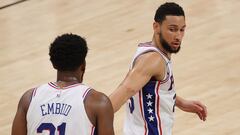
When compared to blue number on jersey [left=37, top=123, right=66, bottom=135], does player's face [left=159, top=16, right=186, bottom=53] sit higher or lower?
higher

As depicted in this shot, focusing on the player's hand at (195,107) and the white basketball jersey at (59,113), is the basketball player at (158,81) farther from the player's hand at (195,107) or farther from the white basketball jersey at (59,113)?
the white basketball jersey at (59,113)

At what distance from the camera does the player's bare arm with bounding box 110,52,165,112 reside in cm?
450

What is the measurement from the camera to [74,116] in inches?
142

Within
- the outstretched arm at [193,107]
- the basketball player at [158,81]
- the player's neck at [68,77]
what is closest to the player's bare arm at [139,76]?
the basketball player at [158,81]

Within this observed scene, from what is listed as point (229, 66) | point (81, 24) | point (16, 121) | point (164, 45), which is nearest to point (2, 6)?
point (81, 24)

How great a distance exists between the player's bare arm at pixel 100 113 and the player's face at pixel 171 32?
127 centimetres

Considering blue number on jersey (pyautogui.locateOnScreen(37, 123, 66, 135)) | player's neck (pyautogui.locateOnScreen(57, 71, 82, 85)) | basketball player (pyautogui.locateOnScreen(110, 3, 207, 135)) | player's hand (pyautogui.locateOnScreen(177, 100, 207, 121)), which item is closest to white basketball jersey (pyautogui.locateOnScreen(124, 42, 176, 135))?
basketball player (pyautogui.locateOnScreen(110, 3, 207, 135))

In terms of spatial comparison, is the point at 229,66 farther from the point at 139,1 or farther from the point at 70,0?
the point at 70,0

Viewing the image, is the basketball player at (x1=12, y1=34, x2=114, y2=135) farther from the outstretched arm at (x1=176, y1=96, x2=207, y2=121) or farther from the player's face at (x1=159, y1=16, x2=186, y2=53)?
the outstretched arm at (x1=176, y1=96, x2=207, y2=121)

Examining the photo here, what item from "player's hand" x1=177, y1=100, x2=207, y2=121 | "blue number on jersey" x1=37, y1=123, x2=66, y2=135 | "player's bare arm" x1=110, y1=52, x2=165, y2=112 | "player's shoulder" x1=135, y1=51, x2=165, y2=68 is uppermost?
"blue number on jersey" x1=37, y1=123, x2=66, y2=135

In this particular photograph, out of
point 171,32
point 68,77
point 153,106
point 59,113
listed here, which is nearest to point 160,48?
point 171,32

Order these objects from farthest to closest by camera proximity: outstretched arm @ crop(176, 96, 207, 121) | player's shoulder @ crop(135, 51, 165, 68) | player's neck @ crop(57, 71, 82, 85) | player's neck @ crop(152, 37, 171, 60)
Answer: outstretched arm @ crop(176, 96, 207, 121) < player's neck @ crop(152, 37, 171, 60) < player's shoulder @ crop(135, 51, 165, 68) < player's neck @ crop(57, 71, 82, 85)

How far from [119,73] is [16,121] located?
4.75 m

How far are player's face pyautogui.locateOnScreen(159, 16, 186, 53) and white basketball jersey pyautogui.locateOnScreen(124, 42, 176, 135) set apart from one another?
0.08m
